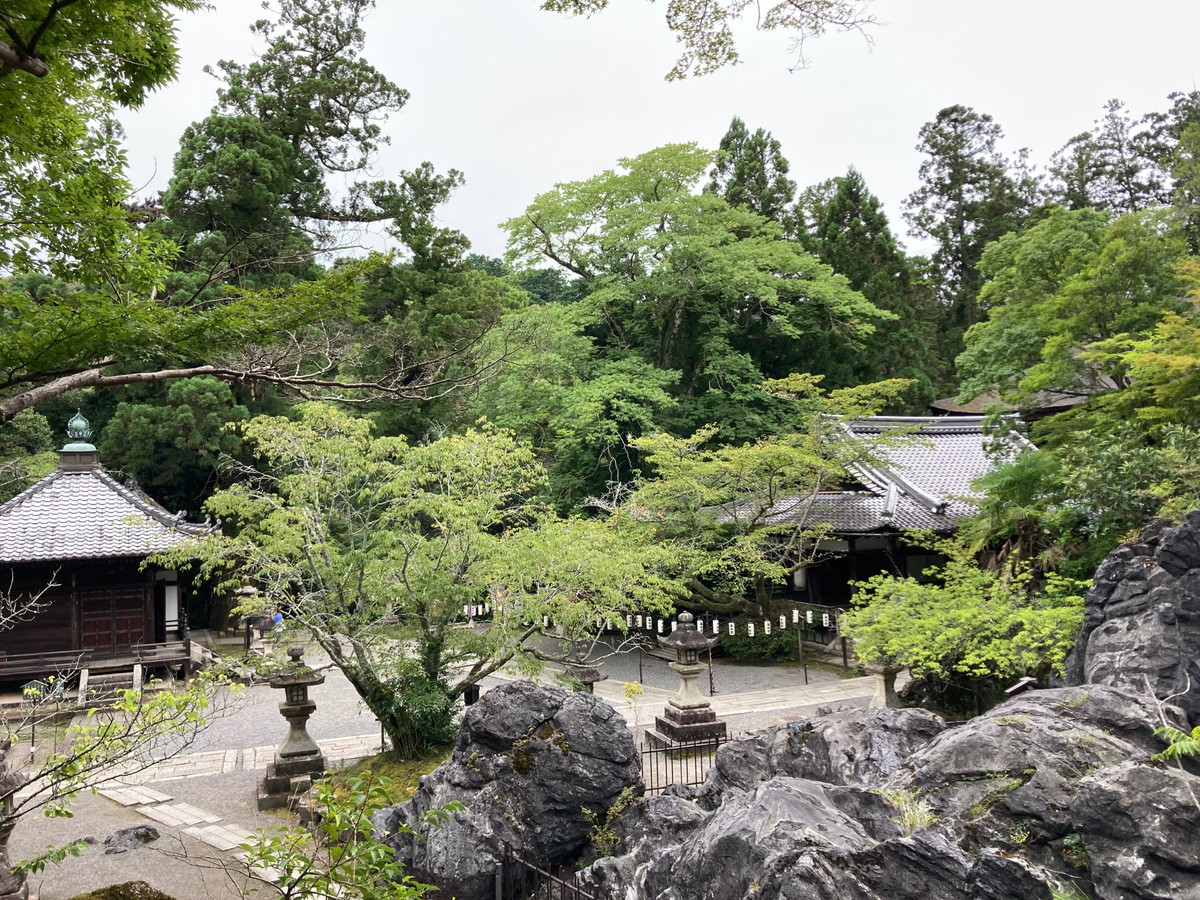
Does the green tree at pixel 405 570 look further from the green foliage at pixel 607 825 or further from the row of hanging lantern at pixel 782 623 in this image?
the row of hanging lantern at pixel 782 623

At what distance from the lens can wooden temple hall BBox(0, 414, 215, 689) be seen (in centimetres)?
1811

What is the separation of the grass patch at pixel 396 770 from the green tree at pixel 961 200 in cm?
3607

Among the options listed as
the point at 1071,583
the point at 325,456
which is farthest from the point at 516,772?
the point at 1071,583

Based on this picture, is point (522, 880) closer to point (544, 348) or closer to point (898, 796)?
point (898, 796)

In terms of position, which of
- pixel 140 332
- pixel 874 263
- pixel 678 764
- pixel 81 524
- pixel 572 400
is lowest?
pixel 678 764

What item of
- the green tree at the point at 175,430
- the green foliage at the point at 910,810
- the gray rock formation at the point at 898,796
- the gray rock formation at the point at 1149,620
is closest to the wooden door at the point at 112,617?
the green tree at the point at 175,430

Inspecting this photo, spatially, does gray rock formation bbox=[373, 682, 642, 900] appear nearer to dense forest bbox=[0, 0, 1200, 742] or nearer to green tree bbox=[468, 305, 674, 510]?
dense forest bbox=[0, 0, 1200, 742]

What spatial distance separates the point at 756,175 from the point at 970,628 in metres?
27.7

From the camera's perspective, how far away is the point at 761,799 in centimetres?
519

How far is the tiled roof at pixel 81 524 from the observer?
1809 centimetres

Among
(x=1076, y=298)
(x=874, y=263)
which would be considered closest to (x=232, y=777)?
(x=1076, y=298)

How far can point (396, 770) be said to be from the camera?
35.0ft

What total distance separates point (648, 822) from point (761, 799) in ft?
7.97

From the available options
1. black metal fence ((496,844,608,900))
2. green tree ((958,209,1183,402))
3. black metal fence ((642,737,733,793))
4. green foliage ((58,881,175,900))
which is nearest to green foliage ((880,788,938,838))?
black metal fence ((496,844,608,900))
